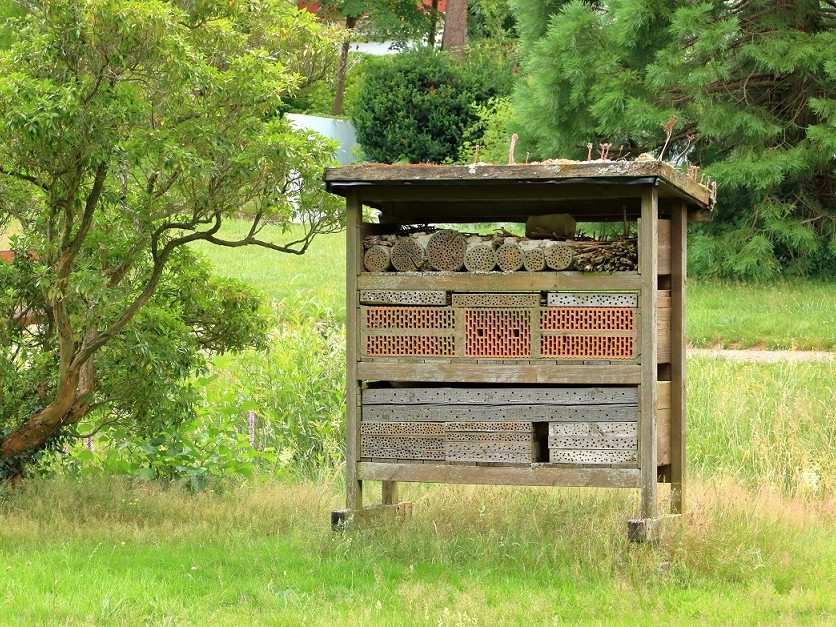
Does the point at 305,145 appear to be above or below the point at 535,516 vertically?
above

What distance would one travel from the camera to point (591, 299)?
6.59 meters

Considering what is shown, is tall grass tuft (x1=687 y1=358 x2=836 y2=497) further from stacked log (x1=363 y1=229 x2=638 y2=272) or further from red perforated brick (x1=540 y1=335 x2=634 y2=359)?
stacked log (x1=363 y1=229 x2=638 y2=272)

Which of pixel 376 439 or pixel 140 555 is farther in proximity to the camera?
pixel 376 439

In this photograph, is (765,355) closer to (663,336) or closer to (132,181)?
(663,336)

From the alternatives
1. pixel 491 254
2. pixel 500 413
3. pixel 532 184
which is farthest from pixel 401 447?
pixel 532 184

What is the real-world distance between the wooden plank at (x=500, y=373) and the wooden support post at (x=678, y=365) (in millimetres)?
882

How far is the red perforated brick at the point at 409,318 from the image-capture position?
6812 mm

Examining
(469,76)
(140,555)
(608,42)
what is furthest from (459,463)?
(469,76)

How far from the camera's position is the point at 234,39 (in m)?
7.20

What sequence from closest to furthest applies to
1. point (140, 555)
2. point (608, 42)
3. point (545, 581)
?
point (545, 581) < point (140, 555) < point (608, 42)

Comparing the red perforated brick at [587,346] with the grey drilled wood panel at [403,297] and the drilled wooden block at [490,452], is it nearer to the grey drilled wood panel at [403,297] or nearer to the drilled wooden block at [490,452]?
Result: the drilled wooden block at [490,452]

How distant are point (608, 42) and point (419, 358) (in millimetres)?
12275

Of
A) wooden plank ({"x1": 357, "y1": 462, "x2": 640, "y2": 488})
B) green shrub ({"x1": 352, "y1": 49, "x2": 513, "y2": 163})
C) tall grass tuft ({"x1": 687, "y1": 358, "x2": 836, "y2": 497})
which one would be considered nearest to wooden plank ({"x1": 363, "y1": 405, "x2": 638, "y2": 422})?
wooden plank ({"x1": 357, "y1": 462, "x2": 640, "y2": 488})

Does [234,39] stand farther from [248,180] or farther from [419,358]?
[419,358]
